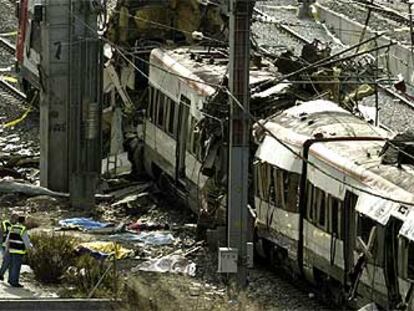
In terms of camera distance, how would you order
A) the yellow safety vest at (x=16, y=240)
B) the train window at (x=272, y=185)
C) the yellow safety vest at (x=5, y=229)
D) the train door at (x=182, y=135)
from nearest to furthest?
the yellow safety vest at (x=16, y=240)
the yellow safety vest at (x=5, y=229)
the train window at (x=272, y=185)
the train door at (x=182, y=135)

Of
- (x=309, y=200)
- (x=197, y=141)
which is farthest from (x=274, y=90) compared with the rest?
(x=309, y=200)

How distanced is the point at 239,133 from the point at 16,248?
3.55 m

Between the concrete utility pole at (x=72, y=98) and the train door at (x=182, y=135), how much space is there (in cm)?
208

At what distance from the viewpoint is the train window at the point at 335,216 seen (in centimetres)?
2258

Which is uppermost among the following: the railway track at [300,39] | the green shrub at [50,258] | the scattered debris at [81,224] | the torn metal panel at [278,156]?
the torn metal panel at [278,156]

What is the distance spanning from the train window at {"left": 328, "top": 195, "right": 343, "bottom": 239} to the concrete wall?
53.9ft

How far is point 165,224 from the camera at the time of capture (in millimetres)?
29875

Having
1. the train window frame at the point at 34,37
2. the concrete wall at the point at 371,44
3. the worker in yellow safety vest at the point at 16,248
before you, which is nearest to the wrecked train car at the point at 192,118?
the worker in yellow safety vest at the point at 16,248

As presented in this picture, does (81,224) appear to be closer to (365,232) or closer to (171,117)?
(171,117)

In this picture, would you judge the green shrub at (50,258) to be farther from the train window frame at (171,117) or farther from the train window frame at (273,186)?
the train window frame at (171,117)

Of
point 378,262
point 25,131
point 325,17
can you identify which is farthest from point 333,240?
point 325,17

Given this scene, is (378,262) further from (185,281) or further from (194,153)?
(194,153)

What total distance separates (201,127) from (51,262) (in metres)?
4.39

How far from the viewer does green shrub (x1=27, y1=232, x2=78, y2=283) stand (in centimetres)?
2456
